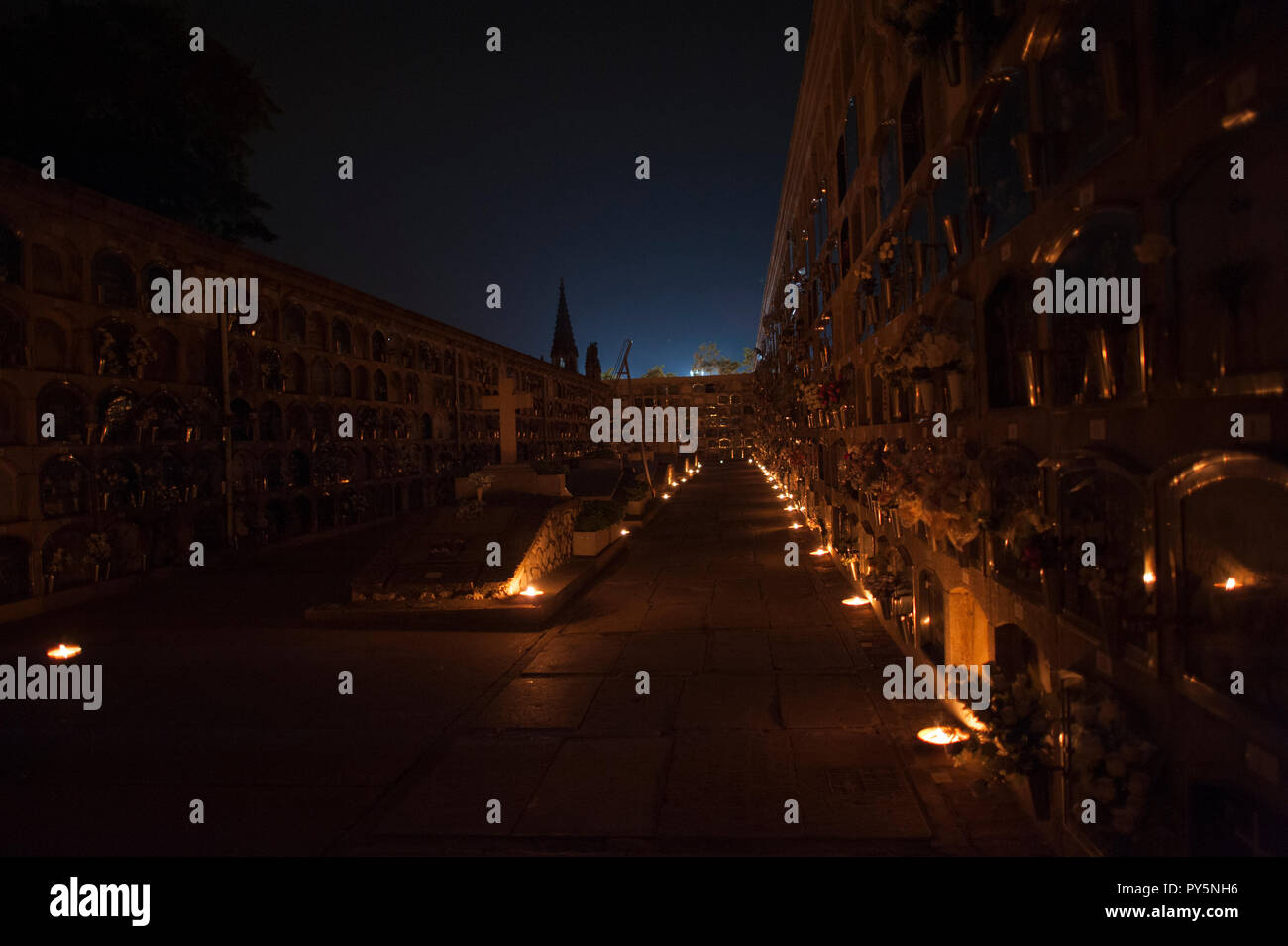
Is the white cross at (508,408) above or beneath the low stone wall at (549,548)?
above

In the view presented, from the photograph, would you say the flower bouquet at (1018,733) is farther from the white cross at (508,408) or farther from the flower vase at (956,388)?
the white cross at (508,408)

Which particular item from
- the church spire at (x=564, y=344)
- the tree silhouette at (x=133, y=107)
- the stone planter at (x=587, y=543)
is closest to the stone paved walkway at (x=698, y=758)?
the stone planter at (x=587, y=543)

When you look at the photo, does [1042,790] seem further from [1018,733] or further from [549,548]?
[549,548]

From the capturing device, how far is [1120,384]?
303 centimetres

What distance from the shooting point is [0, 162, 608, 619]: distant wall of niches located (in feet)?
30.8

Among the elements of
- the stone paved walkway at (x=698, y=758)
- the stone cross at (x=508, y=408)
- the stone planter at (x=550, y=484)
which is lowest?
the stone paved walkway at (x=698, y=758)

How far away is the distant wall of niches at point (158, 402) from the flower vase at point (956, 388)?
10.2 meters

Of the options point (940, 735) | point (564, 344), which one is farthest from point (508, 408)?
point (564, 344)

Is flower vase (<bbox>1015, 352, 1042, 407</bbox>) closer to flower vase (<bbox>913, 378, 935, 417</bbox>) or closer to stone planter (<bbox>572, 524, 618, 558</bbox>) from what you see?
flower vase (<bbox>913, 378, 935, 417</bbox>)

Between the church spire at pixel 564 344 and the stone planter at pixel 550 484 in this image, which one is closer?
the stone planter at pixel 550 484

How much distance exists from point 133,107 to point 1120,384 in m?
17.5

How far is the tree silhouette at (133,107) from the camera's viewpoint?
13.1 metres
